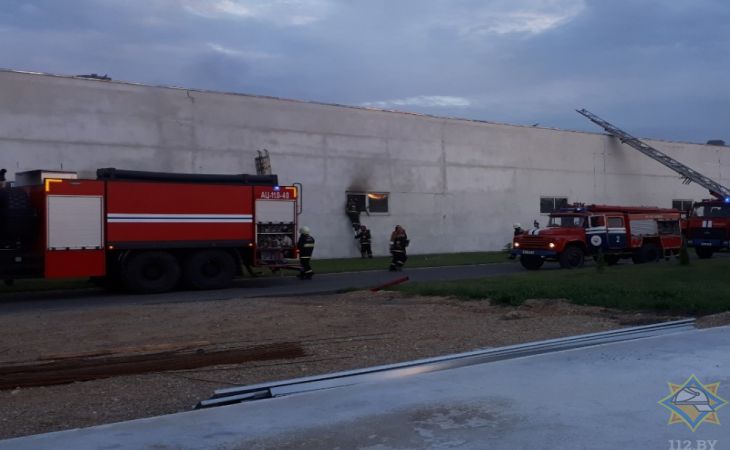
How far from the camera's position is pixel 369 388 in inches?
273

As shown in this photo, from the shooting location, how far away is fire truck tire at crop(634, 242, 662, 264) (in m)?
27.5

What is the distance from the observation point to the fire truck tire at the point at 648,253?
90.1ft

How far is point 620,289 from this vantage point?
51.0 ft

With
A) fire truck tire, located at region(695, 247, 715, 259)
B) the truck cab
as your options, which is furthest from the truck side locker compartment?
fire truck tire, located at region(695, 247, 715, 259)

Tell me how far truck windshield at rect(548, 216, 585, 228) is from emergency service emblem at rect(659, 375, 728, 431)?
19.4 meters

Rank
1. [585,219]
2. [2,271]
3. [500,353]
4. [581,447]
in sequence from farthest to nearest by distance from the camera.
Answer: [585,219], [2,271], [500,353], [581,447]

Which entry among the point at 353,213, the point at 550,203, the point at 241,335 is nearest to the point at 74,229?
the point at 241,335

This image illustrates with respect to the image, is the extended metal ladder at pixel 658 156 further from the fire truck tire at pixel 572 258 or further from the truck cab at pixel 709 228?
the fire truck tire at pixel 572 258

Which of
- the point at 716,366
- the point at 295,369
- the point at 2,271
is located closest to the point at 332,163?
the point at 2,271

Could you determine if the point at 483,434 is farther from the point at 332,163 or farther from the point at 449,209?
the point at 449,209

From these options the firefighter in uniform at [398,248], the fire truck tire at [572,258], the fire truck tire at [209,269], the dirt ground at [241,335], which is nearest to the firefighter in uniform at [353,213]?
the firefighter in uniform at [398,248]

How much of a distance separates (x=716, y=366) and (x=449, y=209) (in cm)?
2894

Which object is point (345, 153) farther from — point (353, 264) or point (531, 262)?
point (531, 262)

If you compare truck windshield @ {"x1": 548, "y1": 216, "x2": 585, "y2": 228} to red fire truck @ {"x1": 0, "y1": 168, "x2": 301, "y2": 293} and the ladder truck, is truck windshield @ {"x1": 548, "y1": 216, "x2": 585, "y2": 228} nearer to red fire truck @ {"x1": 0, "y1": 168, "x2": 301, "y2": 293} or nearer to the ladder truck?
the ladder truck
